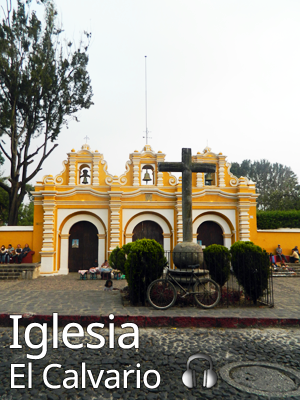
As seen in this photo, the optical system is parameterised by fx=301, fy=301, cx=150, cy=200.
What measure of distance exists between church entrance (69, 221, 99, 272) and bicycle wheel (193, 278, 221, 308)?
386 inches

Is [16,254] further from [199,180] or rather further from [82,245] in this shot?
[199,180]

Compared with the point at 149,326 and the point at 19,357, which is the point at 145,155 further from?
the point at 19,357

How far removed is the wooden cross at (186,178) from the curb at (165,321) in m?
2.46

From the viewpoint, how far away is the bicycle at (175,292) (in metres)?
6.79

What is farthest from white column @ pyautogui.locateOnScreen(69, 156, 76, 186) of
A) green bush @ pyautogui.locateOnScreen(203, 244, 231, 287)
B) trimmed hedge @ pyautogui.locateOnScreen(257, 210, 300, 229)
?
trimmed hedge @ pyautogui.locateOnScreen(257, 210, 300, 229)

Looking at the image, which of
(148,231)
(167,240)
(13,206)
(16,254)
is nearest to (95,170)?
(148,231)

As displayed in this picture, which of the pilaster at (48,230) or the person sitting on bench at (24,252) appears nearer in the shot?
the person sitting on bench at (24,252)

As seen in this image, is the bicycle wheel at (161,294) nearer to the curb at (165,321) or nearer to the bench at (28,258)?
the curb at (165,321)

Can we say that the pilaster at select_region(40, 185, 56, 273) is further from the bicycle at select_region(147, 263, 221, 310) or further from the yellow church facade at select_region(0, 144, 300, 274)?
the bicycle at select_region(147, 263, 221, 310)

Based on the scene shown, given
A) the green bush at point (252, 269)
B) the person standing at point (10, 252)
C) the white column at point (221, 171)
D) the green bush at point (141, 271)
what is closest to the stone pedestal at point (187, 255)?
the green bush at point (141, 271)

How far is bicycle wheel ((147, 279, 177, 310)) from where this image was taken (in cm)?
677

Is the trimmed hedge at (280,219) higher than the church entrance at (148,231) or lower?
higher

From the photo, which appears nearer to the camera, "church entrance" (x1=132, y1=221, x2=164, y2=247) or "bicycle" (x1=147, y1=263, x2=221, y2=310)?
"bicycle" (x1=147, y1=263, x2=221, y2=310)

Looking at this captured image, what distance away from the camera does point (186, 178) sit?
833cm
